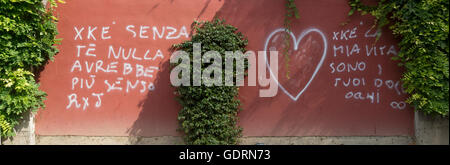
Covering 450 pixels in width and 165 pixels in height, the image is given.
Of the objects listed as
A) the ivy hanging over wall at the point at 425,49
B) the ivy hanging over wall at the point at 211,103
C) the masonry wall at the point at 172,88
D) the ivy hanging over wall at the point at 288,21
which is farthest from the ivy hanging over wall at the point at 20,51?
the ivy hanging over wall at the point at 425,49

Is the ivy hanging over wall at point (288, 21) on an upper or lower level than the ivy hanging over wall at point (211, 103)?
upper

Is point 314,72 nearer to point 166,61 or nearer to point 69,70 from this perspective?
point 166,61

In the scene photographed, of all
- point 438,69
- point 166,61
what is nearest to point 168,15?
point 166,61

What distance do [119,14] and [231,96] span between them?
2.05 meters

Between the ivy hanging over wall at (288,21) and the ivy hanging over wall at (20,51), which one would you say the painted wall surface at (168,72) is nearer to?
the ivy hanging over wall at (288,21)

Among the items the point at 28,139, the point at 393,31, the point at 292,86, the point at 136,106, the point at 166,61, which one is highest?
the point at 393,31

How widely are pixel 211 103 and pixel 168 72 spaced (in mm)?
940

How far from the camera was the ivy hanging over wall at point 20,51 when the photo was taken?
4.05m

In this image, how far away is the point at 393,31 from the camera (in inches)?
166

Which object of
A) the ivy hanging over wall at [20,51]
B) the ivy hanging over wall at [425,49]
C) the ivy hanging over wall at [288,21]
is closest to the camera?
the ivy hanging over wall at [425,49]

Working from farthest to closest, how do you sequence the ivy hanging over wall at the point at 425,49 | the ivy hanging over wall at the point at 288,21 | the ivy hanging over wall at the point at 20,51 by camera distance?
the ivy hanging over wall at the point at 288,21
the ivy hanging over wall at the point at 20,51
the ivy hanging over wall at the point at 425,49

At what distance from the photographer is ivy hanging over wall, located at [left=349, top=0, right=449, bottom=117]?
395 centimetres

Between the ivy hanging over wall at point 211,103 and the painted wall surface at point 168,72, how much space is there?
1.14 ft

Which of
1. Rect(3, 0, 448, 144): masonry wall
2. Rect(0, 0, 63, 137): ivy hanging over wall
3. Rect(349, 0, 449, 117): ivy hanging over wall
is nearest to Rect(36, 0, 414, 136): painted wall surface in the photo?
Rect(3, 0, 448, 144): masonry wall
